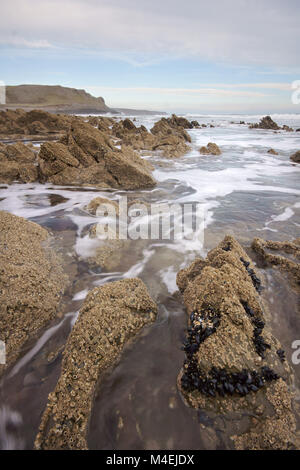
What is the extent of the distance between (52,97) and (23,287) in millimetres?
112285

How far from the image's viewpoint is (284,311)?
3.26m

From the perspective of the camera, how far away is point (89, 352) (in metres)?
2.36

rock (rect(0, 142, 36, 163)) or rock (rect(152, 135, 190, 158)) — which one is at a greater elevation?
rock (rect(152, 135, 190, 158))

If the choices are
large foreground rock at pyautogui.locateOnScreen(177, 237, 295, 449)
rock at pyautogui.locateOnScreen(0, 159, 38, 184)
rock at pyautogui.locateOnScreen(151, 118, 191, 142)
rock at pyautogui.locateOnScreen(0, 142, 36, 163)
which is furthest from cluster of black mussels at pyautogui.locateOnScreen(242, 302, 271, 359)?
rock at pyautogui.locateOnScreen(151, 118, 191, 142)

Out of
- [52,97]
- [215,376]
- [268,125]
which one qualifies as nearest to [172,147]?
[215,376]

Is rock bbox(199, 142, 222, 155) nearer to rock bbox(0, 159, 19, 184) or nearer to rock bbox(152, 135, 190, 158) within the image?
rock bbox(152, 135, 190, 158)

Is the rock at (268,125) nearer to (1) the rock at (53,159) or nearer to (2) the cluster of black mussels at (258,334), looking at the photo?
(1) the rock at (53,159)

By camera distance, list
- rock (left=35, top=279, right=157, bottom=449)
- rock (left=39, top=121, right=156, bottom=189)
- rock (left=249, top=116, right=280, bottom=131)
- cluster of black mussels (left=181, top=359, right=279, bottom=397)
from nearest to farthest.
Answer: rock (left=35, top=279, right=157, bottom=449) → cluster of black mussels (left=181, top=359, right=279, bottom=397) → rock (left=39, top=121, right=156, bottom=189) → rock (left=249, top=116, right=280, bottom=131)

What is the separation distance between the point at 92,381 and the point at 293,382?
1.97 meters

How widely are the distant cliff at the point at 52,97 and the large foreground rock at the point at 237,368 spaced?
89.8 meters

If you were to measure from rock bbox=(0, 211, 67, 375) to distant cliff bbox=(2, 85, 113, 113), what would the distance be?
3454 inches

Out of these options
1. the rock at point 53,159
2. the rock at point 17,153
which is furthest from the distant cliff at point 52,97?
the rock at point 53,159

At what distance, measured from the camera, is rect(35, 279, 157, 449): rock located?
6.35 ft
